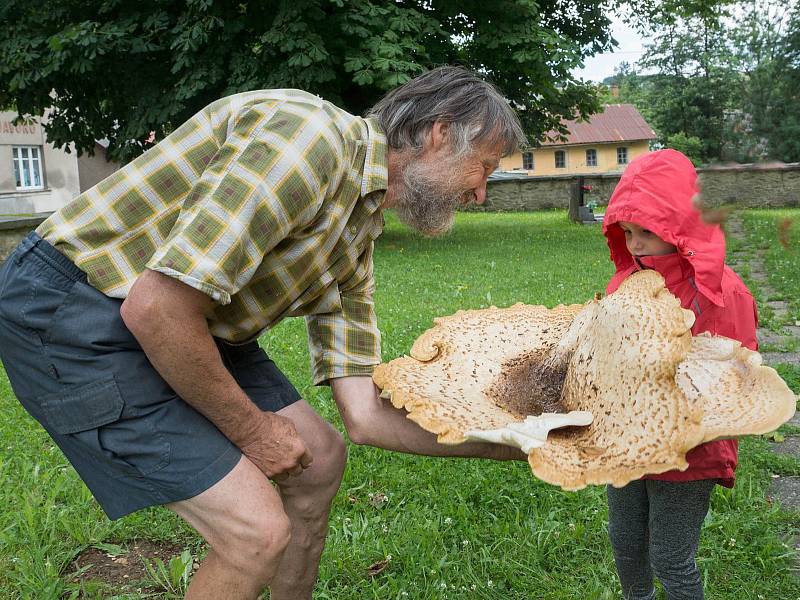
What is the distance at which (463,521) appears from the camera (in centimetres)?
351

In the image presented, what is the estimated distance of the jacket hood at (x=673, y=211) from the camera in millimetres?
2283

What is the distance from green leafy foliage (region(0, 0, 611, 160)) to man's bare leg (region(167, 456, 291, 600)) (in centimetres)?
1046

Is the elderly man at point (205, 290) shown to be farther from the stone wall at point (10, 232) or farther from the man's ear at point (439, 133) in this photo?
the stone wall at point (10, 232)

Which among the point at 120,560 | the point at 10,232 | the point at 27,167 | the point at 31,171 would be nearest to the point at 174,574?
the point at 120,560

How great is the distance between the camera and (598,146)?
56.7 meters

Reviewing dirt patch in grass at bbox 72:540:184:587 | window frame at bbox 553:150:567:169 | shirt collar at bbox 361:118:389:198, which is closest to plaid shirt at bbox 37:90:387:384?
shirt collar at bbox 361:118:389:198

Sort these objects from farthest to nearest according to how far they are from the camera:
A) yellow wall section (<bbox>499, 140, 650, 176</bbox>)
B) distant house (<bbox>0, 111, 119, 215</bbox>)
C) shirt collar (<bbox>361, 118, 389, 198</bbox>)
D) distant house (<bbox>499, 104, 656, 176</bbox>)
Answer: yellow wall section (<bbox>499, 140, 650, 176</bbox>)
distant house (<bbox>499, 104, 656, 176</bbox>)
distant house (<bbox>0, 111, 119, 215</bbox>)
shirt collar (<bbox>361, 118, 389, 198</bbox>)

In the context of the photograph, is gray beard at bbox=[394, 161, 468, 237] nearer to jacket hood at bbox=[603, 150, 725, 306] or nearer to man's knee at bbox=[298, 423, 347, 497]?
jacket hood at bbox=[603, 150, 725, 306]

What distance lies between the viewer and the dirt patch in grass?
3.28 meters

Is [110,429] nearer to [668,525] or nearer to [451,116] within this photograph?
[451,116]

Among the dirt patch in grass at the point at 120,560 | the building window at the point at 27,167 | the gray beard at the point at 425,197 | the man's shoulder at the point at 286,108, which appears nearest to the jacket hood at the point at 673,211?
the gray beard at the point at 425,197

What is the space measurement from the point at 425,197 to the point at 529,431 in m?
0.98

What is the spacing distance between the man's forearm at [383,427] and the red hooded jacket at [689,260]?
566 millimetres

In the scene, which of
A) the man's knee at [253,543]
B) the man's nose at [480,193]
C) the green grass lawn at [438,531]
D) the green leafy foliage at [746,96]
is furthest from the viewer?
the green grass lawn at [438,531]
